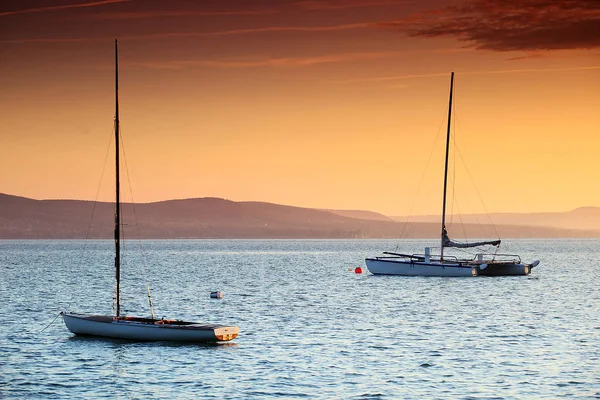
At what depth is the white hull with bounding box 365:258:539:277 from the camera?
4151 inches

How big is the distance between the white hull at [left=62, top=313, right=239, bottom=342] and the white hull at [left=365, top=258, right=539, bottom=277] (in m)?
56.9

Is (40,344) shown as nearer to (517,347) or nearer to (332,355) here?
(332,355)

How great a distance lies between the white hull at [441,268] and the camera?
105m

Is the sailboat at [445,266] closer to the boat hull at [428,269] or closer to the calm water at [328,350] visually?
the boat hull at [428,269]

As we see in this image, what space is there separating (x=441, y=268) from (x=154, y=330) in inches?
2385

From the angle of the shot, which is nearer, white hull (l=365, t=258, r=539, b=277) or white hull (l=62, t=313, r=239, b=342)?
white hull (l=62, t=313, r=239, b=342)

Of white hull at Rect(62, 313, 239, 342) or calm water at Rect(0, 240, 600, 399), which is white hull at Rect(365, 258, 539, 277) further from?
white hull at Rect(62, 313, 239, 342)

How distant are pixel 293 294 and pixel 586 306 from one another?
2881cm

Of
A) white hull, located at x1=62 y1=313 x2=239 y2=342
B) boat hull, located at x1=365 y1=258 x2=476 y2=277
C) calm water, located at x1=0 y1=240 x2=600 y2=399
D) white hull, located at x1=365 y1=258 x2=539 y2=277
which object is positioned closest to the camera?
calm water, located at x1=0 y1=240 x2=600 y2=399

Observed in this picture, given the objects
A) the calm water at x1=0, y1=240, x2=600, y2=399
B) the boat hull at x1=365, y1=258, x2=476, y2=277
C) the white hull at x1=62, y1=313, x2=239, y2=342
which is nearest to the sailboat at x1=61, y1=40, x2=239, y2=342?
the white hull at x1=62, y1=313, x2=239, y2=342

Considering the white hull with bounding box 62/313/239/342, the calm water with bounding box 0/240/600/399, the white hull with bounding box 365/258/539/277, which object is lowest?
the calm water with bounding box 0/240/600/399

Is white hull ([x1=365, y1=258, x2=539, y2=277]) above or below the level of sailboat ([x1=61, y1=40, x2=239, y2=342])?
above

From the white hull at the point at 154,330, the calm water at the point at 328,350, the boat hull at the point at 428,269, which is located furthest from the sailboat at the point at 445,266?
the white hull at the point at 154,330

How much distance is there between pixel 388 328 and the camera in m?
61.1
